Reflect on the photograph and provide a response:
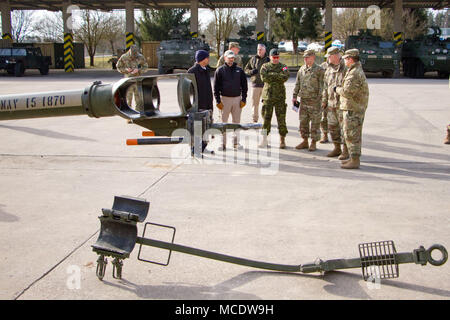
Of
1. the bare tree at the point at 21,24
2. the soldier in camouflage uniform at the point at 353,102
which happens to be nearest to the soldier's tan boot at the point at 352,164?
the soldier in camouflage uniform at the point at 353,102

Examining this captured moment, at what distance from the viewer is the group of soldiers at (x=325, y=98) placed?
722 centimetres

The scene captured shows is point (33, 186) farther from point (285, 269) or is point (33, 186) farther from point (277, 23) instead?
point (277, 23)

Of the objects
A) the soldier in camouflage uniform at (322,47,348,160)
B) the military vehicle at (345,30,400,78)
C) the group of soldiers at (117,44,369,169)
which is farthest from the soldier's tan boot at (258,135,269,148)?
the military vehicle at (345,30,400,78)

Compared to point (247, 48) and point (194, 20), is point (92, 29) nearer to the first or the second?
point (194, 20)

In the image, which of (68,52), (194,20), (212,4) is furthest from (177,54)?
(212,4)

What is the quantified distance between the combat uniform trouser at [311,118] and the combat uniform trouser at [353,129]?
1.08m

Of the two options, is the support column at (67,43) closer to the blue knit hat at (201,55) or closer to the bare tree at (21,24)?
the bare tree at (21,24)

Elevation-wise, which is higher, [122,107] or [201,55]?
[201,55]

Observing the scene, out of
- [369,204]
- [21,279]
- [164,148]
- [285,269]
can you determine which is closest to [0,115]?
[21,279]

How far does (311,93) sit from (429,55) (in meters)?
17.7

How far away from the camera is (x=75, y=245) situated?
14.6 feet

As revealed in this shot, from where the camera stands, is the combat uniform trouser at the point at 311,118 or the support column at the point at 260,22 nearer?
the combat uniform trouser at the point at 311,118

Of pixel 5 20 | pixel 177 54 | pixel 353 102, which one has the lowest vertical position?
pixel 353 102

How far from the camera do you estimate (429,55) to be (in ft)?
78.1
